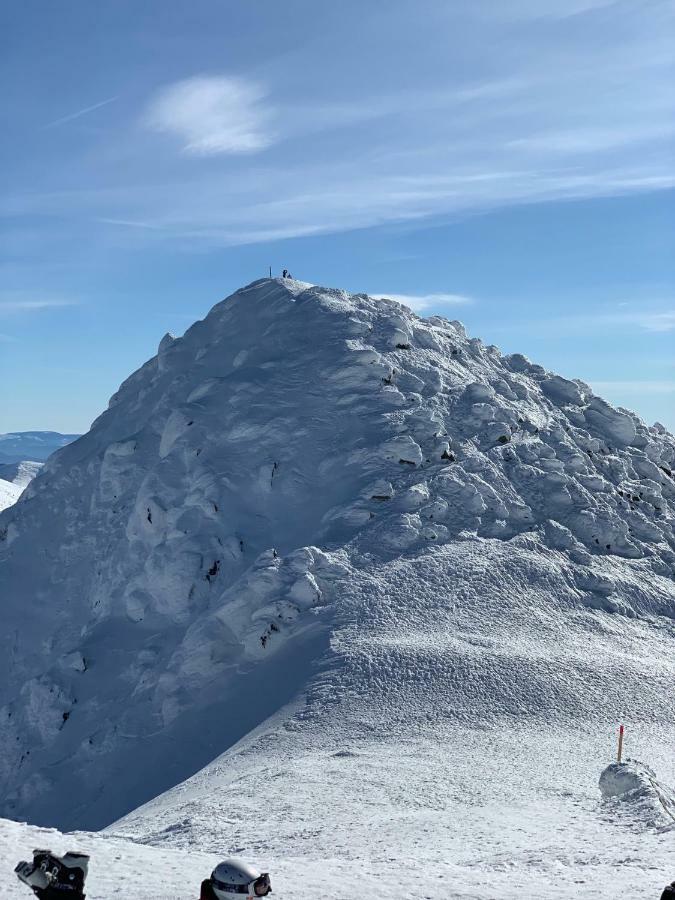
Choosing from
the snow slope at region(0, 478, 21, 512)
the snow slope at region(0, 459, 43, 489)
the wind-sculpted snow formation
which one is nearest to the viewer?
the wind-sculpted snow formation

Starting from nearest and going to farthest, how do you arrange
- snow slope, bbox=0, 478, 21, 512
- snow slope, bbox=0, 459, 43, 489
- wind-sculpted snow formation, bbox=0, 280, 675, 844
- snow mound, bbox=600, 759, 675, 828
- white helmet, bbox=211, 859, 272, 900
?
white helmet, bbox=211, 859, 272, 900 < snow mound, bbox=600, 759, 675, 828 < wind-sculpted snow formation, bbox=0, 280, 675, 844 < snow slope, bbox=0, 478, 21, 512 < snow slope, bbox=0, 459, 43, 489

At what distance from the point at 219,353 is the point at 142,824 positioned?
3806cm

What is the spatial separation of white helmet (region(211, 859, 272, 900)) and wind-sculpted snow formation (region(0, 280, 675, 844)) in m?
12.1

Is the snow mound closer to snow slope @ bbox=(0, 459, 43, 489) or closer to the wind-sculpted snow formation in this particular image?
the wind-sculpted snow formation

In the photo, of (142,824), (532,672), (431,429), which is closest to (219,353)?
(431,429)

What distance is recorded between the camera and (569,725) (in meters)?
31.8

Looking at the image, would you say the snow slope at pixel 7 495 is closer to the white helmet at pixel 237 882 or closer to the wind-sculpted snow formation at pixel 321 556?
the wind-sculpted snow formation at pixel 321 556

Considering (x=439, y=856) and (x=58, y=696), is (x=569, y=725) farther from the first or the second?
(x=58, y=696)

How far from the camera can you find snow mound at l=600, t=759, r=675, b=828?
21.3m

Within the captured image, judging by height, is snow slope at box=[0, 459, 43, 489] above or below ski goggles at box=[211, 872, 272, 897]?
above

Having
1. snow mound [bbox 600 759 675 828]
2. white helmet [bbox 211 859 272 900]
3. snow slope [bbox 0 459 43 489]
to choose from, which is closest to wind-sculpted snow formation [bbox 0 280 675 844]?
snow mound [bbox 600 759 675 828]

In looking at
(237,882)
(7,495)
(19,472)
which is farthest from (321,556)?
(19,472)

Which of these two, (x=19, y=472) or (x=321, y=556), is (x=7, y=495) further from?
(x=321, y=556)

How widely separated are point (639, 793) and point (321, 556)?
19808 millimetres
